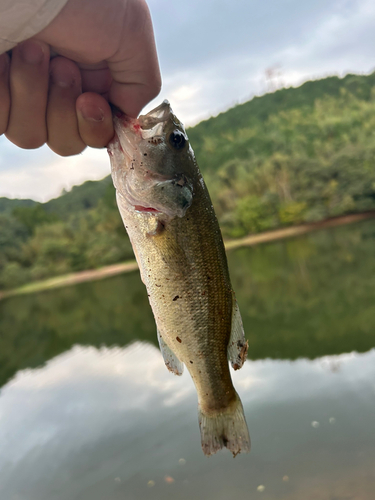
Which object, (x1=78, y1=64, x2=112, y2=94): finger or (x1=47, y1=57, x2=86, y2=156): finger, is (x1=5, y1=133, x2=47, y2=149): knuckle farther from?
(x1=78, y1=64, x2=112, y2=94): finger

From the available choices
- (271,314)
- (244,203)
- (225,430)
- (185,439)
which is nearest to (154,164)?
(225,430)

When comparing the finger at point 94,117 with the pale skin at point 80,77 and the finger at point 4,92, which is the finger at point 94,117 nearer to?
the pale skin at point 80,77

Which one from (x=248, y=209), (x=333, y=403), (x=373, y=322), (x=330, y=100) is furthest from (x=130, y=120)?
(x=330, y=100)

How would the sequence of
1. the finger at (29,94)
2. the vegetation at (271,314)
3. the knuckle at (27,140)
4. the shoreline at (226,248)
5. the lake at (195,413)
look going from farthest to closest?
the shoreline at (226,248) → the vegetation at (271,314) → the lake at (195,413) → the knuckle at (27,140) → the finger at (29,94)

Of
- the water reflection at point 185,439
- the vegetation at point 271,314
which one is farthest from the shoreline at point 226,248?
the water reflection at point 185,439

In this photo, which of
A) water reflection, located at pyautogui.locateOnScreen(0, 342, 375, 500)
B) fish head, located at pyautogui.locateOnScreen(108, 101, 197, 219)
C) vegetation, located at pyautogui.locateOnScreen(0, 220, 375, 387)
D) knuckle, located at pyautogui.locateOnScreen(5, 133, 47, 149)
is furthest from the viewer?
vegetation, located at pyautogui.locateOnScreen(0, 220, 375, 387)

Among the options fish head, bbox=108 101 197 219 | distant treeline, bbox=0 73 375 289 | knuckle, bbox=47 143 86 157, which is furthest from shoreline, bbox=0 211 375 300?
fish head, bbox=108 101 197 219
